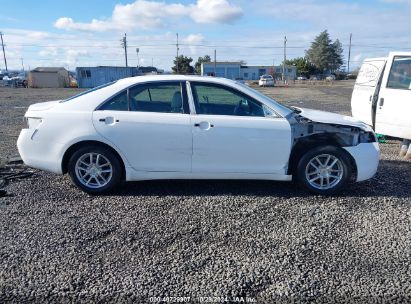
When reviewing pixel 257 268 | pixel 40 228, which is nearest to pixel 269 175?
pixel 257 268

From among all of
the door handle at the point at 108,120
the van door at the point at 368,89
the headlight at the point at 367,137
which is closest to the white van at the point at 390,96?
the van door at the point at 368,89

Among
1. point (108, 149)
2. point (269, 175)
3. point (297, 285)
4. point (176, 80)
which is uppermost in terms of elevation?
point (176, 80)

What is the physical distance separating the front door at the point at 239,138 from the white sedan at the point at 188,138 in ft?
0.04

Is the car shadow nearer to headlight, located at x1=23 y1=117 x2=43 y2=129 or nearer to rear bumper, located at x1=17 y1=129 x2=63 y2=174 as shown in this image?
rear bumper, located at x1=17 y1=129 x2=63 y2=174

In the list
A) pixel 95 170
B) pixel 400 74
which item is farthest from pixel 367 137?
pixel 95 170

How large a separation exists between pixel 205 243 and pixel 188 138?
57.6 inches

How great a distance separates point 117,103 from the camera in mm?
4320

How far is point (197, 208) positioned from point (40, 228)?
175 cm

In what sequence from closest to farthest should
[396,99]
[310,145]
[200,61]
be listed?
[310,145], [396,99], [200,61]

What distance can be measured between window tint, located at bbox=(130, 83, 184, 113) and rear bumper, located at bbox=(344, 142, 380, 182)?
7.75 ft

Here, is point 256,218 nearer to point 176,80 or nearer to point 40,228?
point 176,80

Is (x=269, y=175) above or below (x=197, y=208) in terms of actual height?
above

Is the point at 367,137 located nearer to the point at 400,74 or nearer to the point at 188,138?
the point at 188,138

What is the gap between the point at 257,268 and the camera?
283 centimetres
